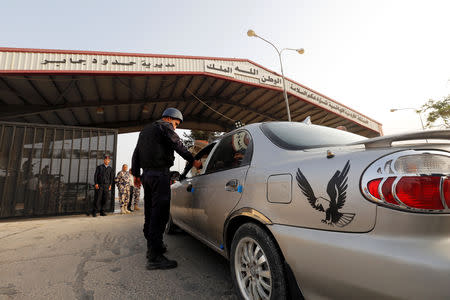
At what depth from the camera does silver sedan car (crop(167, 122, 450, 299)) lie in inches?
34.0

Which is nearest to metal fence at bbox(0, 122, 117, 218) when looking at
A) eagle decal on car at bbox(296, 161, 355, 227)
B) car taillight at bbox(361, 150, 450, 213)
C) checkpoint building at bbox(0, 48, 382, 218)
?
checkpoint building at bbox(0, 48, 382, 218)

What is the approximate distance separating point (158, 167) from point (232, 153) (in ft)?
3.29

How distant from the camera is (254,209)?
1.52m

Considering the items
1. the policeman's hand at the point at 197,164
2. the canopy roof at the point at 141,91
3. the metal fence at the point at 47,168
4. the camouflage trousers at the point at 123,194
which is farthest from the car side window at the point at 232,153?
the canopy roof at the point at 141,91

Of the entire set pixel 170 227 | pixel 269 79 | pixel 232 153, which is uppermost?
pixel 269 79

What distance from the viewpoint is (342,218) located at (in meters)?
1.04

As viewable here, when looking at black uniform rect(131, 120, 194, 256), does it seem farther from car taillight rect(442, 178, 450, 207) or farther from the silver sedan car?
car taillight rect(442, 178, 450, 207)

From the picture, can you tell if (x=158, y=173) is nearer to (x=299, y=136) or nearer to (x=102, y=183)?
(x=299, y=136)

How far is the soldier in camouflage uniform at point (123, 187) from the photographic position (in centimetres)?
809

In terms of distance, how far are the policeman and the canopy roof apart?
Result: 8.86m

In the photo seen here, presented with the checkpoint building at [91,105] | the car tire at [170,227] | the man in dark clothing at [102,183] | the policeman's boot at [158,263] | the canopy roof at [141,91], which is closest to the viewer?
the policeman's boot at [158,263]

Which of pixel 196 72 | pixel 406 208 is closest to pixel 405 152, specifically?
pixel 406 208

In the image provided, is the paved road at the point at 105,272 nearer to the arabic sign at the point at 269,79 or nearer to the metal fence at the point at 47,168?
the metal fence at the point at 47,168

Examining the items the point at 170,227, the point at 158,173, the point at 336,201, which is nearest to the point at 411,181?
the point at 336,201
